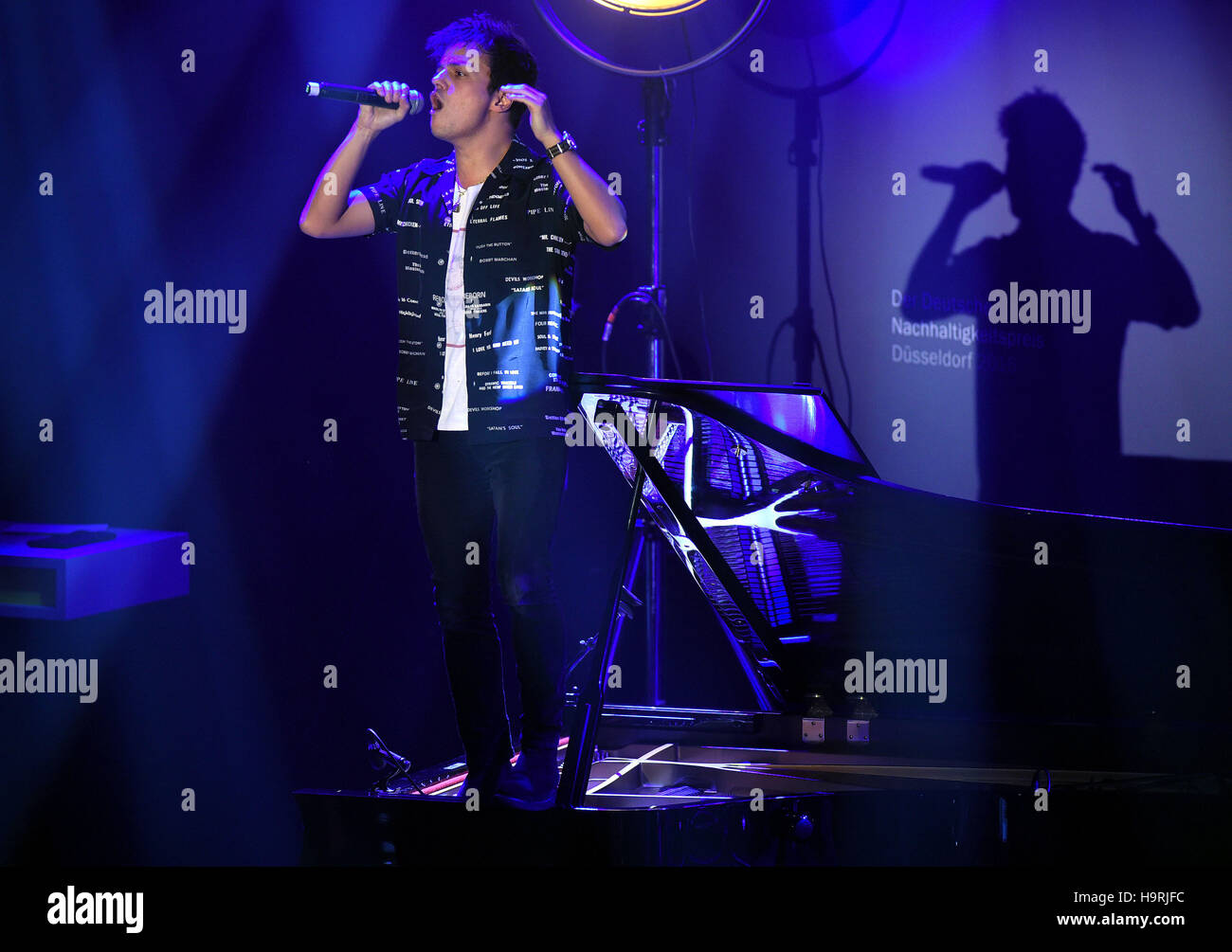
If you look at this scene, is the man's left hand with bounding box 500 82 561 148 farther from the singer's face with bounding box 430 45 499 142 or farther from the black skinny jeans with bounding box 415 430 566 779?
the black skinny jeans with bounding box 415 430 566 779

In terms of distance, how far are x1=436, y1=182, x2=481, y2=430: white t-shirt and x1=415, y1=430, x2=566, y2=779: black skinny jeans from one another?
1.9 inches

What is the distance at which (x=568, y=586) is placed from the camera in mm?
3346

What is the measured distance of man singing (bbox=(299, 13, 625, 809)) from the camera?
2.27m

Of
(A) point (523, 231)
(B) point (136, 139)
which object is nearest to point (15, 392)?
(B) point (136, 139)

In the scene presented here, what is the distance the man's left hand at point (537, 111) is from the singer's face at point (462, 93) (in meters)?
0.12

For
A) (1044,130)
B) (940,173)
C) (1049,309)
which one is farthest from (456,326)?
(1044,130)

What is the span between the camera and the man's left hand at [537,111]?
2.25 metres

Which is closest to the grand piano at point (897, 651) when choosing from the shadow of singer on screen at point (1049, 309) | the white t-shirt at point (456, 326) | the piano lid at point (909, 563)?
the piano lid at point (909, 563)

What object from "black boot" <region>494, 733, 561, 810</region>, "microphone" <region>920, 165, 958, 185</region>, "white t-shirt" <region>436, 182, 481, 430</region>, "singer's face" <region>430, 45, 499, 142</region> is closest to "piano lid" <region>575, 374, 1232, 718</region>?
"white t-shirt" <region>436, 182, 481, 430</region>

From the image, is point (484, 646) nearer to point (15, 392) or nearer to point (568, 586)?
point (568, 586)

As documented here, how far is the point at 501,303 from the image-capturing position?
236 centimetres

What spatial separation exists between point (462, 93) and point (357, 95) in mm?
226

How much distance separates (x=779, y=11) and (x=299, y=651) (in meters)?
2.33

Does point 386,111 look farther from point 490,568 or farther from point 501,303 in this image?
point 490,568
